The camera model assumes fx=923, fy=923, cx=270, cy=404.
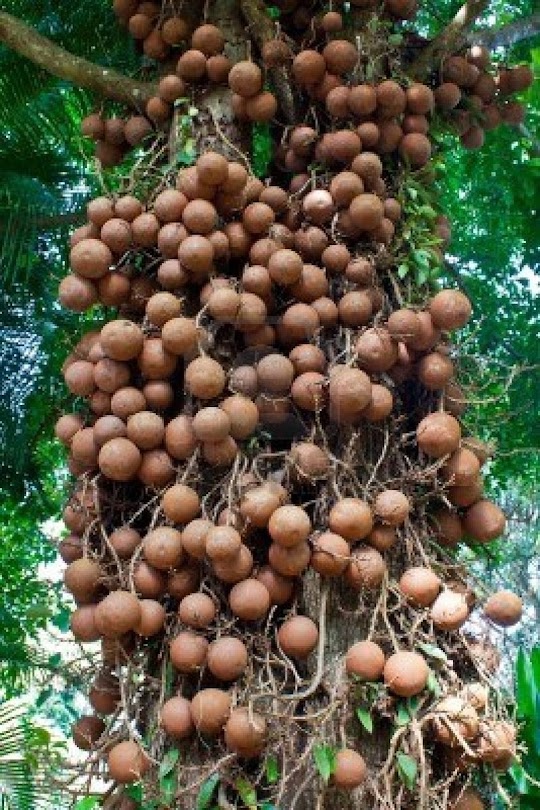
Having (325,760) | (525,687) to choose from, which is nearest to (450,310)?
(325,760)

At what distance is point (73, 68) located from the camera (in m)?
2.13

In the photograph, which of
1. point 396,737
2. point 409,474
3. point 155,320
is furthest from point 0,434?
point 396,737

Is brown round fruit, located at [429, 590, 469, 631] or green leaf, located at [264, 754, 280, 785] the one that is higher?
brown round fruit, located at [429, 590, 469, 631]

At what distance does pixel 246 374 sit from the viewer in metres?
1.69

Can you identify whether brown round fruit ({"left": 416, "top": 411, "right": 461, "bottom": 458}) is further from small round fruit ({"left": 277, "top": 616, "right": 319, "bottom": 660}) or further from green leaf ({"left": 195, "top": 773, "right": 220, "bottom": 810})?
green leaf ({"left": 195, "top": 773, "right": 220, "bottom": 810})

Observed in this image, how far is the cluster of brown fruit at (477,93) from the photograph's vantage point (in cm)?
209

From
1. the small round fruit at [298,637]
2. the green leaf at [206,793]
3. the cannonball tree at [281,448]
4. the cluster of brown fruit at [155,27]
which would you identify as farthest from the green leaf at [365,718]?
the cluster of brown fruit at [155,27]

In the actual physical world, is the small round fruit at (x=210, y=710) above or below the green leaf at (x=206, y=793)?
above

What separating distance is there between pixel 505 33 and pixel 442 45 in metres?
0.23

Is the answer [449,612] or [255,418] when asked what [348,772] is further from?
[255,418]

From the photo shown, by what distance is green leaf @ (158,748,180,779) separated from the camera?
1477 millimetres

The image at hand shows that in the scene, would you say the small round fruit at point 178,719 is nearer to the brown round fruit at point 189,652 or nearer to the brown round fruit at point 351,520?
the brown round fruit at point 189,652

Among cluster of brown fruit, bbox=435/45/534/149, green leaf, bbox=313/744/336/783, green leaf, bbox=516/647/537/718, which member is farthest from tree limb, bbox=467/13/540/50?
green leaf, bbox=516/647/537/718

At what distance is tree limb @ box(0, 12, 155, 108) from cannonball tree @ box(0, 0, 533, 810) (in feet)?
0.11
